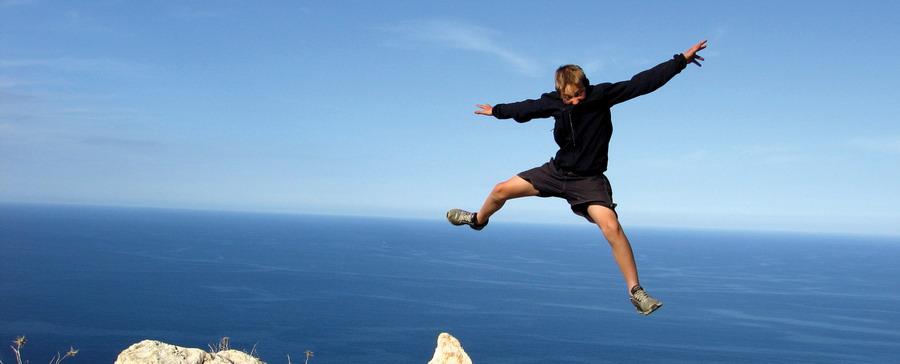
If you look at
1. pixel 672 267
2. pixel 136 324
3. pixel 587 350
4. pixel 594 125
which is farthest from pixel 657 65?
pixel 672 267

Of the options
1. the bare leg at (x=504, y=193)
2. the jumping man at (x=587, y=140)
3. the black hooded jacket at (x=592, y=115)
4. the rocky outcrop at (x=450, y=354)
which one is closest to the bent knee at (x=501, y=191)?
the bare leg at (x=504, y=193)

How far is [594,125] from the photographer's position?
17.0 ft

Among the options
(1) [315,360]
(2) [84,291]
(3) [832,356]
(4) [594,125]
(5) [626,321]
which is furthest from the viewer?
(2) [84,291]

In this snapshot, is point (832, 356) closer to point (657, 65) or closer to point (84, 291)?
point (657, 65)

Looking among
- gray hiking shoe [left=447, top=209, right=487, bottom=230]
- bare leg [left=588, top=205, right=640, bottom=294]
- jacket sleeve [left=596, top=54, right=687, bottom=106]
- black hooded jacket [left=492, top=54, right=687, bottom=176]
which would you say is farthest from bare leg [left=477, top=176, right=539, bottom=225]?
jacket sleeve [left=596, top=54, right=687, bottom=106]

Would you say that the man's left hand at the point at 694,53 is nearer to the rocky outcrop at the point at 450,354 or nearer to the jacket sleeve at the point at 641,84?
the jacket sleeve at the point at 641,84

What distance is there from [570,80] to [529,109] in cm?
53

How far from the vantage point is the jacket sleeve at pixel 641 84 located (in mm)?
5113

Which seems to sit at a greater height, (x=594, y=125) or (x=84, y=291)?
(x=594, y=125)

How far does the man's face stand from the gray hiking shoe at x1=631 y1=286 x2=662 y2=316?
1528 millimetres

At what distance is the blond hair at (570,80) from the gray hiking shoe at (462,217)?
79.2 inches

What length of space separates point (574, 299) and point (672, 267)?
244ft

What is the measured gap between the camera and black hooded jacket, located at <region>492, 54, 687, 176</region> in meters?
5.12

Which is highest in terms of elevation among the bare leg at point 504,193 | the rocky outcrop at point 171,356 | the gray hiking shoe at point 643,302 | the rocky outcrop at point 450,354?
the bare leg at point 504,193
